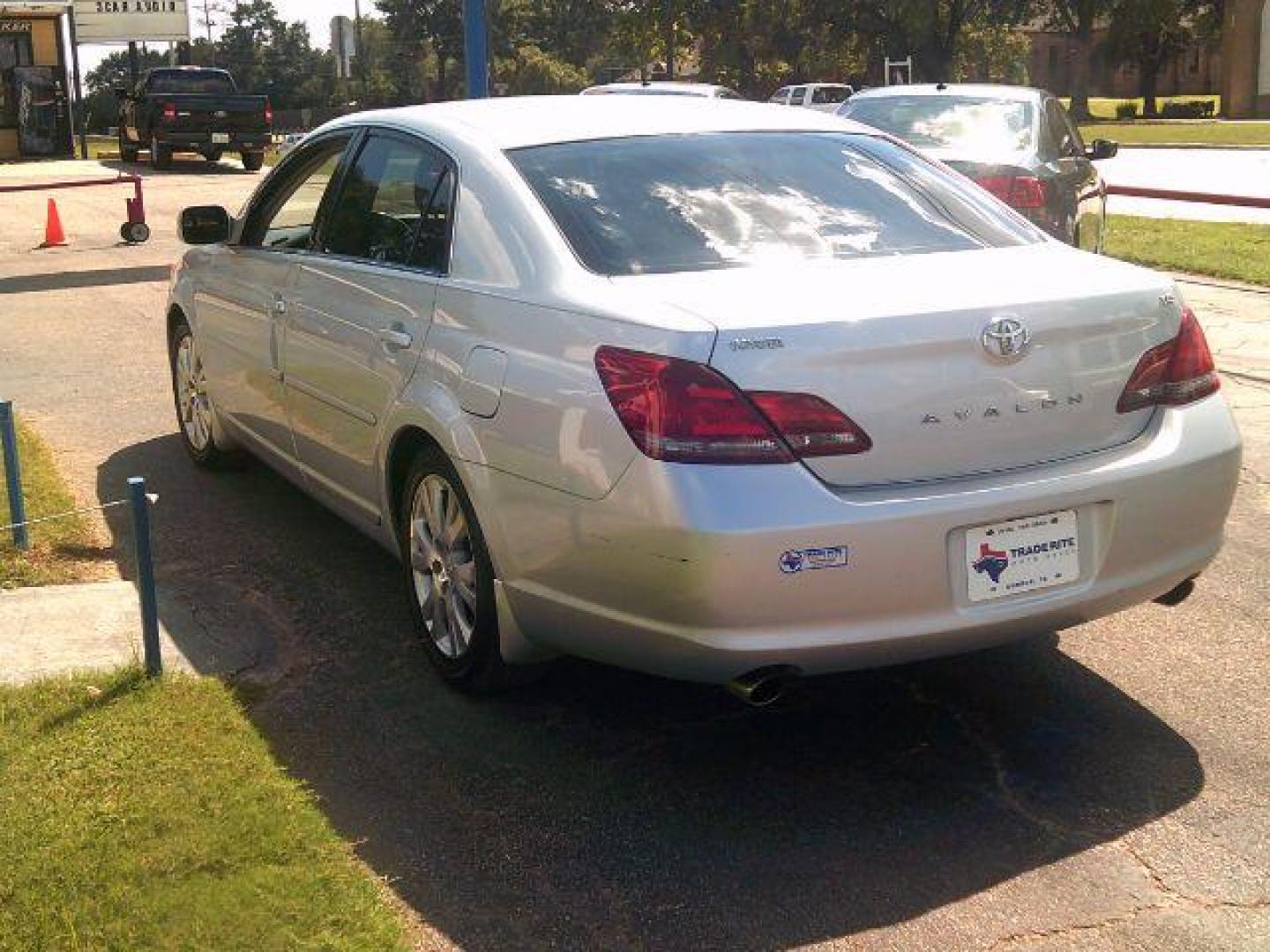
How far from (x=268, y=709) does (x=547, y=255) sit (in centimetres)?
150

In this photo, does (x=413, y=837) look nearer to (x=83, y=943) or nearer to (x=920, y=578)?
(x=83, y=943)

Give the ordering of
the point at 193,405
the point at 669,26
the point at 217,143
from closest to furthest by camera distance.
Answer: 1. the point at 193,405
2. the point at 217,143
3. the point at 669,26

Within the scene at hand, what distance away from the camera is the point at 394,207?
522cm

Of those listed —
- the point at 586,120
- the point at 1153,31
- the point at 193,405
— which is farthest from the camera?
the point at 1153,31

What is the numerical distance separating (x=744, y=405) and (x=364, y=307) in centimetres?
179

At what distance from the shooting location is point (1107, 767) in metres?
4.15

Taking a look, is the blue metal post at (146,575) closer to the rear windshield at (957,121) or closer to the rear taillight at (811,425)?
the rear taillight at (811,425)

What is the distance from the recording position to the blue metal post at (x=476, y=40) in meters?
15.2

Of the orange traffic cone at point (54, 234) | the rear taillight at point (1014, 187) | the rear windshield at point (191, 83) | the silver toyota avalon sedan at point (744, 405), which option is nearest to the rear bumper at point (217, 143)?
the rear windshield at point (191, 83)

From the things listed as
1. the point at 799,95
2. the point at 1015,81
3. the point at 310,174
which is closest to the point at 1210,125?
the point at 799,95

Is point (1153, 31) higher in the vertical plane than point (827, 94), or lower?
higher

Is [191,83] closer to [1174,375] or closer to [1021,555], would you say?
[1174,375]

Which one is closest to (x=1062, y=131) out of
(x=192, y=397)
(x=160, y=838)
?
(x=192, y=397)

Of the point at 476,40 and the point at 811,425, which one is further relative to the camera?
the point at 476,40
